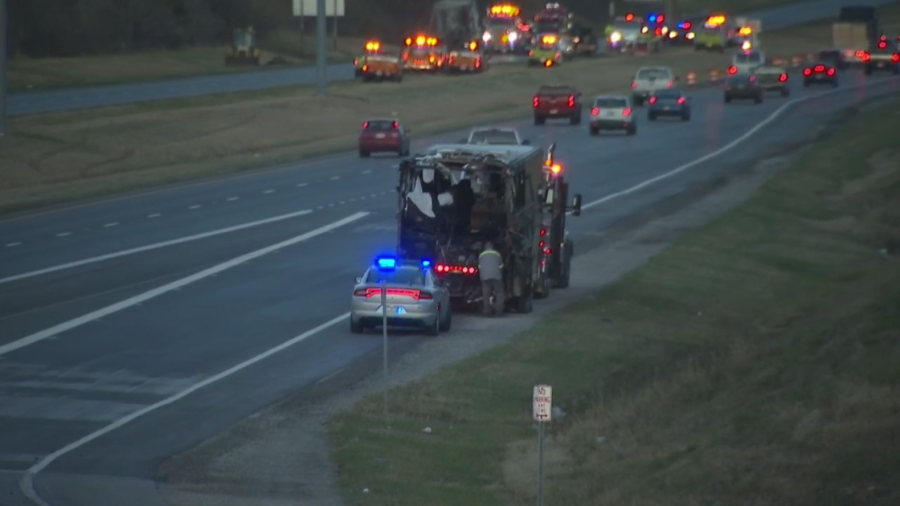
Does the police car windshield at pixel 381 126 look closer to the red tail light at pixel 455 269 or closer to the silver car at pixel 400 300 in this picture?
the red tail light at pixel 455 269

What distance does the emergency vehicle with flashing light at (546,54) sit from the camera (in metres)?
103

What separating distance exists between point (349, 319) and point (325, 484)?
437 inches

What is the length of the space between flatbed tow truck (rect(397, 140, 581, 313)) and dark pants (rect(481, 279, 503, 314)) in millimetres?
325

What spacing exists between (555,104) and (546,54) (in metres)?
35.7

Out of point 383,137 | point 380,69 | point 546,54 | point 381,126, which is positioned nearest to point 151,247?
point 383,137

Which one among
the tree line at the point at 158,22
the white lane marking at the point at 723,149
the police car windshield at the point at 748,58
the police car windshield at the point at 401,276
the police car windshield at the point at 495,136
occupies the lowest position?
the white lane marking at the point at 723,149

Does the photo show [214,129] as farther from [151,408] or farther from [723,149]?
[151,408]

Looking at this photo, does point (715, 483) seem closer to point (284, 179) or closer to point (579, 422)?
point (579, 422)

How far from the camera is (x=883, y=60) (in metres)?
100

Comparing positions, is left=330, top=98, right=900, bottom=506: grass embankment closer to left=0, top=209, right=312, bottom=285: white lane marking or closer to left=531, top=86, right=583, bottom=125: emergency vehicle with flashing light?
left=0, top=209, right=312, bottom=285: white lane marking

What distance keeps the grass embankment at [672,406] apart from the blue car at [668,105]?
116ft

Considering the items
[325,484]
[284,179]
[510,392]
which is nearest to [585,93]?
[284,179]

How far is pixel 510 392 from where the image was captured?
2234 centimetres

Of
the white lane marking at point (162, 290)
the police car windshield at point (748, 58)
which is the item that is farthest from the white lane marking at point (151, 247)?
the police car windshield at point (748, 58)
